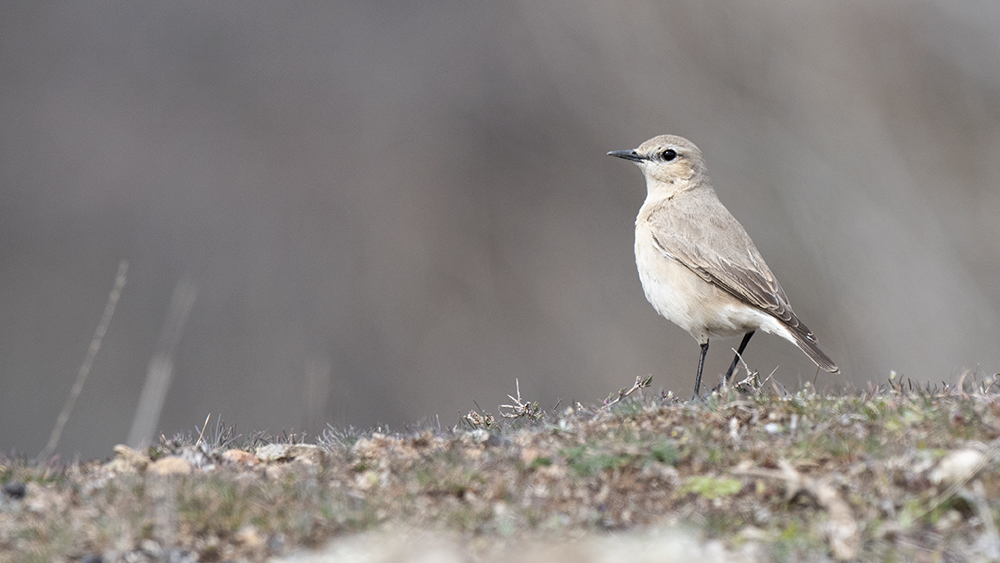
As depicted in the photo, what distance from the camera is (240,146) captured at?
788 inches

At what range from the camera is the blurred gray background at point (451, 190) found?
1709 centimetres

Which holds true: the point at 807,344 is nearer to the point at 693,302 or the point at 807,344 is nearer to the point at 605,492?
the point at 693,302

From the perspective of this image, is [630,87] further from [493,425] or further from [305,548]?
[305,548]

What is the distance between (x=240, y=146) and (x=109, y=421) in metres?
6.61

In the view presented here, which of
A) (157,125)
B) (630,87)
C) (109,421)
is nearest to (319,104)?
A: (157,125)

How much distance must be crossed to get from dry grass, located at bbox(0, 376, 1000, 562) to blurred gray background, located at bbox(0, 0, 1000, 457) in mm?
10914

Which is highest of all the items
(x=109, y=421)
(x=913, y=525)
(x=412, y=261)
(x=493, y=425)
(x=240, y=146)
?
(x=240, y=146)

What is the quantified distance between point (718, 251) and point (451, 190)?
1165cm

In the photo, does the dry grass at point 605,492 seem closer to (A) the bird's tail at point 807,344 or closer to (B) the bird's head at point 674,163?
(A) the bird's tail at point 807,344

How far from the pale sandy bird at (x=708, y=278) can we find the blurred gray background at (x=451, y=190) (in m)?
8.07

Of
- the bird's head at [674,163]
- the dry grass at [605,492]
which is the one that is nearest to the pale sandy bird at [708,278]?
the bird's head at [674,163]

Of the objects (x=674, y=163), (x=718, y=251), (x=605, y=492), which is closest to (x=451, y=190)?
(x=674, y=163)

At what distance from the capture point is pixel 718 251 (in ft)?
27.1

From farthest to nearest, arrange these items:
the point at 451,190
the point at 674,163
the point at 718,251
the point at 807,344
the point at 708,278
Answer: the point at 451,190
the point at 674,163
the point at 718,251
the point at 708,278
the point at 807,344
